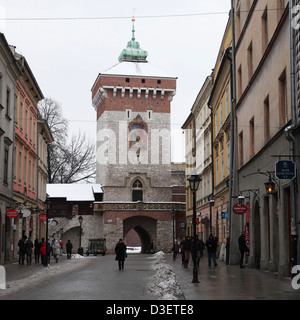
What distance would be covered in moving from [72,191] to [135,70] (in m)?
16.6

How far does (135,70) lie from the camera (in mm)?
70000

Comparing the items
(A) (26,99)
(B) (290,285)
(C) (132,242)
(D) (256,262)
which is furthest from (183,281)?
(C) (132,242)

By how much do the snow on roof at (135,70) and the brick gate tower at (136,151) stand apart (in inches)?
4.6

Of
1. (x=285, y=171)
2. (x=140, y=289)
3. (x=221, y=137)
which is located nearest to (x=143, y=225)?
(x=221, y=137)

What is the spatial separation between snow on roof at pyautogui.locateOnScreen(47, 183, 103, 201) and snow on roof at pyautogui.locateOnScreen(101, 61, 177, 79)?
13.4 metres

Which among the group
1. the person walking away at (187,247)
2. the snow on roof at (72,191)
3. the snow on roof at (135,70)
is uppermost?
the snow on roof at (135,70)

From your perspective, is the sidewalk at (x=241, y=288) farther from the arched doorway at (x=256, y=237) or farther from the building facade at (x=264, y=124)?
the arched doorway at (x=256, y=237)

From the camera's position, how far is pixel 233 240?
96.2 feet

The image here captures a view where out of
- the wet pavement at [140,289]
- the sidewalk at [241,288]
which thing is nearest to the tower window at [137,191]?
the wet pavement at [140,289]

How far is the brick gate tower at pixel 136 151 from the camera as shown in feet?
215

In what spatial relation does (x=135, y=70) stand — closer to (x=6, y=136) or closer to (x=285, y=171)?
(x=6, y=136)

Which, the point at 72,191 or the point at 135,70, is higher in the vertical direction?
the point at 135,70

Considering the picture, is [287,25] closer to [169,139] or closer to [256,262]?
[256,262]

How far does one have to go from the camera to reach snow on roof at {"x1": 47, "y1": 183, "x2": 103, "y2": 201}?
6270 cm
